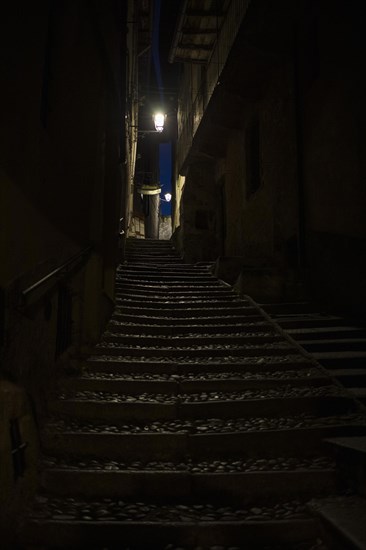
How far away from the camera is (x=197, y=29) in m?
12.1

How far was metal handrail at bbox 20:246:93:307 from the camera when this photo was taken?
2554mm

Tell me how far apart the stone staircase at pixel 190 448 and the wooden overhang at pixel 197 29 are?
1008cm

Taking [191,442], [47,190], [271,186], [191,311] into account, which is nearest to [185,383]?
[191,442]

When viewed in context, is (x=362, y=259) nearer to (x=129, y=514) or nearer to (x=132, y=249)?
(x=129, y=514)

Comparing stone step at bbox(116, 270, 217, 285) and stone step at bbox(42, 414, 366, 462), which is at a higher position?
stone step at bbox(116, 270, 217, 285)

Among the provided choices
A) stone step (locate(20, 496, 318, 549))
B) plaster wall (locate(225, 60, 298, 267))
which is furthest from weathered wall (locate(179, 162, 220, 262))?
stone step (locate(20, 496, 318, 549))

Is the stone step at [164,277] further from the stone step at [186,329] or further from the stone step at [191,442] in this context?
the stone step at [191,442]

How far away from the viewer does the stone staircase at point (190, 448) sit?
8.16 ft

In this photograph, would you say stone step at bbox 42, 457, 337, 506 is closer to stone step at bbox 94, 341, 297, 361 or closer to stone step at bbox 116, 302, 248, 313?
stone step at bbox 94, 341, 297, 361

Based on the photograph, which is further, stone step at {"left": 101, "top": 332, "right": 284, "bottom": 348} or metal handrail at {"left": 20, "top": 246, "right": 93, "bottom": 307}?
stone step at {"left": 101, "top": 332, "right": 284, "bottom": 348}

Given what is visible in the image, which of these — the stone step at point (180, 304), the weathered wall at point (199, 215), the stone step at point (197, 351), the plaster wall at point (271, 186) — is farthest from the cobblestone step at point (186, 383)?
the weathered wall at point (199, 215)

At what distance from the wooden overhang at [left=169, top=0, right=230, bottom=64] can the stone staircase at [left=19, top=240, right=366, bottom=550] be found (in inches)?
397

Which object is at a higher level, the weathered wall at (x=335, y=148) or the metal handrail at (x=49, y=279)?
the weathered wall at (x=335, y=148)

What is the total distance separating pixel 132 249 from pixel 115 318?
805 cm
